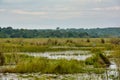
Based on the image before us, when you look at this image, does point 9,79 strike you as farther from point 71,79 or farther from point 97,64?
point 97,64

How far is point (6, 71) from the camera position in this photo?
29500mm

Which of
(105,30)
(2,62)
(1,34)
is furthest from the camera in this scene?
(105,30)

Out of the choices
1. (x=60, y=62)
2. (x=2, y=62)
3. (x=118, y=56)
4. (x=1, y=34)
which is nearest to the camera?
(x=118, y=56)

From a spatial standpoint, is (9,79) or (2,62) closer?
(9,79)

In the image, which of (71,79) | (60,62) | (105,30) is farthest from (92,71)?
(105,30)

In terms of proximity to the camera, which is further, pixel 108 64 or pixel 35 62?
pixel 108 64

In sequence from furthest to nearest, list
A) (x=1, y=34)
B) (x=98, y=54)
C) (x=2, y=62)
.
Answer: (x=1, y=34) < (x=98, y=54) < (x=2, y=62)

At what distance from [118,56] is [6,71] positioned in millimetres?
8999

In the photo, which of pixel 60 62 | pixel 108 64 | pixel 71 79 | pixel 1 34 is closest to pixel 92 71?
pixel 60 62

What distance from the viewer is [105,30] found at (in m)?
167

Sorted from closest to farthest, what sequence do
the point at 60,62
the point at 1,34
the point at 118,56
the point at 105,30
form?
the point at 118,56 → the point at 60,62 → the point at 1,34 → the point at 105,30

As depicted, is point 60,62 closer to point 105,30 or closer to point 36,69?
point 36,69

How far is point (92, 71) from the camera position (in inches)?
1139

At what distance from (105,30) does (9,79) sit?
144 metres
